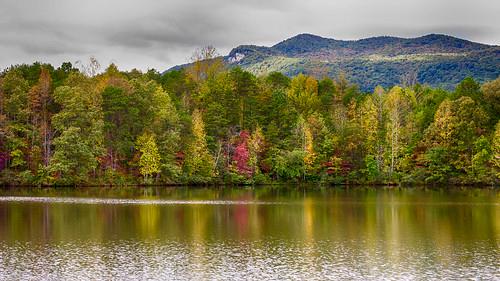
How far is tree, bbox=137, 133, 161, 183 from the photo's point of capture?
86.7 metres

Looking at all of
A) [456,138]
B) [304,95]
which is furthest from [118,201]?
[304,95]

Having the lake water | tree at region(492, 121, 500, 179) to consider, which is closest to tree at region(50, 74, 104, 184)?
the lake water

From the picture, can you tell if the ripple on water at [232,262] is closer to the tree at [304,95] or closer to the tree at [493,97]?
the tree at [493,97]

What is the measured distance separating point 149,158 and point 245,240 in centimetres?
5163

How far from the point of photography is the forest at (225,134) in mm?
81625

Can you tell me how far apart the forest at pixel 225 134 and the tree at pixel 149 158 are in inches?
6.3

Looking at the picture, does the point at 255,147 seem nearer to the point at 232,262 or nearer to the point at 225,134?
the point at 225,134

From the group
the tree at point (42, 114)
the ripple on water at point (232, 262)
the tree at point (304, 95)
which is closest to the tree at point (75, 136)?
the tree at point (42, 114)

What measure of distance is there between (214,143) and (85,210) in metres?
45.4

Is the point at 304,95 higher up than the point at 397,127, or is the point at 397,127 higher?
the point at 304,95

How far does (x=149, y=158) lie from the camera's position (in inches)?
3410

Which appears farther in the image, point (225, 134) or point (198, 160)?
point (225, 134)

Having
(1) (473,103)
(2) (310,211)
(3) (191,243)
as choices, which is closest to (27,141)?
(2) (310,211)

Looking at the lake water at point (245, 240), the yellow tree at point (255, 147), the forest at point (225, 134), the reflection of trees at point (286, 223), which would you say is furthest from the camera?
the yellow tree at point (255, 147)
